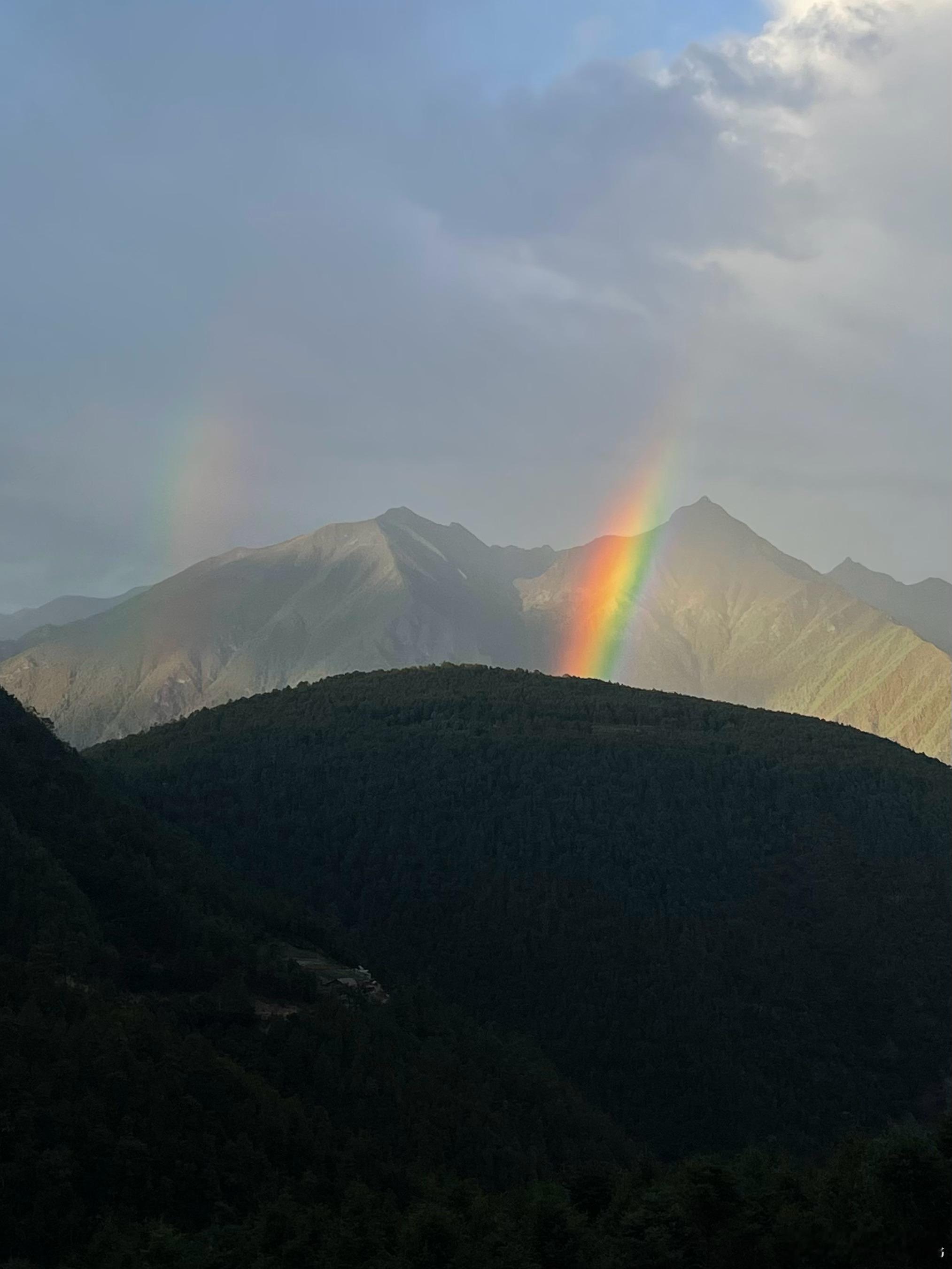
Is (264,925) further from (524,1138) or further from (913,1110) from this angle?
(913,1110)

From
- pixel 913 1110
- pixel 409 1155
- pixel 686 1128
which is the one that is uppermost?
pixel 913 1110

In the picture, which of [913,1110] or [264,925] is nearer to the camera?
[264,925]

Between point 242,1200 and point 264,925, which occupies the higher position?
point 264,925

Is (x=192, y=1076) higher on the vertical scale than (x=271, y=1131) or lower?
higher

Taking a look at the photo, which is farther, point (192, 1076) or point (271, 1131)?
point (271, 1131)

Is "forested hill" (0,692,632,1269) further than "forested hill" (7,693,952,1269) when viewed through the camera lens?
Yes

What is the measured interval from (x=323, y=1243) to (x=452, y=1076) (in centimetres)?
5296

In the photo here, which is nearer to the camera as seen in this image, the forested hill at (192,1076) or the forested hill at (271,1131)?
the forested hill at (271,1131)

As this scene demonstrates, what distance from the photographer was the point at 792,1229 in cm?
7212

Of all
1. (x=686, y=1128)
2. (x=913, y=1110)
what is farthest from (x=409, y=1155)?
(x=913, y=1110)

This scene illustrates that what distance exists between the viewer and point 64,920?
381ft

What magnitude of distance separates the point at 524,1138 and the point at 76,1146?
4878 cm

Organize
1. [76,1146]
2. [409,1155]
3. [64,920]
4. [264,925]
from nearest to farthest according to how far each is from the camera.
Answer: [76,1146] < [409,1155] < [64,920] < [264,925]

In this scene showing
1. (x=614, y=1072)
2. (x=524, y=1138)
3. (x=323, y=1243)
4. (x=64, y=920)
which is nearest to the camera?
(x=323, y=1243)
